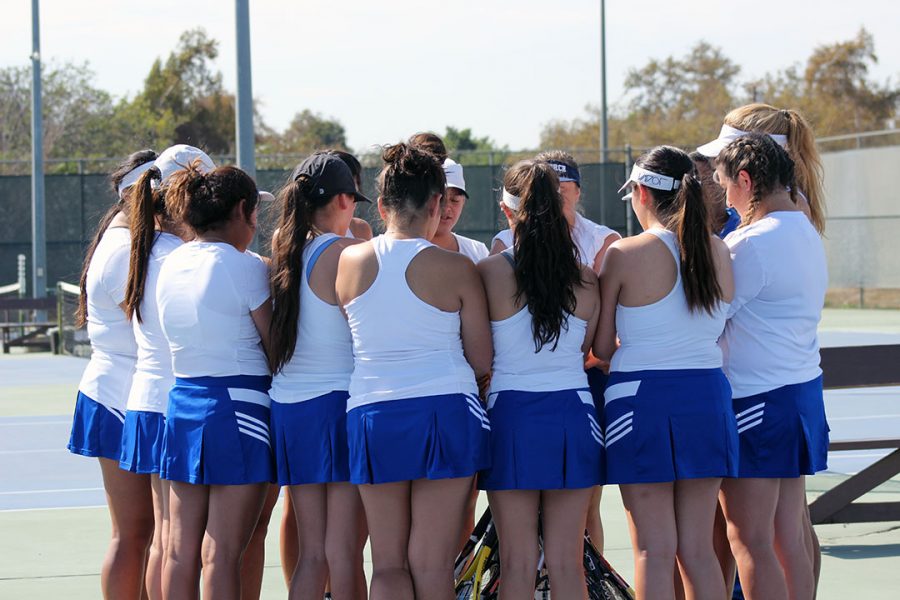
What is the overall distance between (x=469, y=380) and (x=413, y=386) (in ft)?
0.60

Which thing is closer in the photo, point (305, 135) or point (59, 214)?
point (59, 214)

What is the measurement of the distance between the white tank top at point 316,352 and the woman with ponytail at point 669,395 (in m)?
0.84

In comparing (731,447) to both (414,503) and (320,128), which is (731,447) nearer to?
(414,503)

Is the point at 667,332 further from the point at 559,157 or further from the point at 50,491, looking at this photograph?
the point at 50,491

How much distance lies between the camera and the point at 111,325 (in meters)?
4.59

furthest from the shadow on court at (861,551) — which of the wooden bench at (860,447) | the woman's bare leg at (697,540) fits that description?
the woman's bare leg at (697,540)

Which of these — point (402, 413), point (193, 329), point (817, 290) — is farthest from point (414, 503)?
point (817, 290)

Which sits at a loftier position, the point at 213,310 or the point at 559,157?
the point at 559,157

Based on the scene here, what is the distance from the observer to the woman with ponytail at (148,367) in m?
4.35

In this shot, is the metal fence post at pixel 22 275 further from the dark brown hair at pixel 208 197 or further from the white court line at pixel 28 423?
the dark brown hair at pixel 208 197

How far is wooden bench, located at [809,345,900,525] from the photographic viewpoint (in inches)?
243

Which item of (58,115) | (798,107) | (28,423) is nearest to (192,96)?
(58,115)

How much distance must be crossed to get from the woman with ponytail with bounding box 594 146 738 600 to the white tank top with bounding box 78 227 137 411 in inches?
66.7

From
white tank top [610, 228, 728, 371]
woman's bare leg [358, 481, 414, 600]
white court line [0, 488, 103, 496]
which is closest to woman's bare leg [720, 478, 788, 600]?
white tank top [610, 228, 728, 371]
